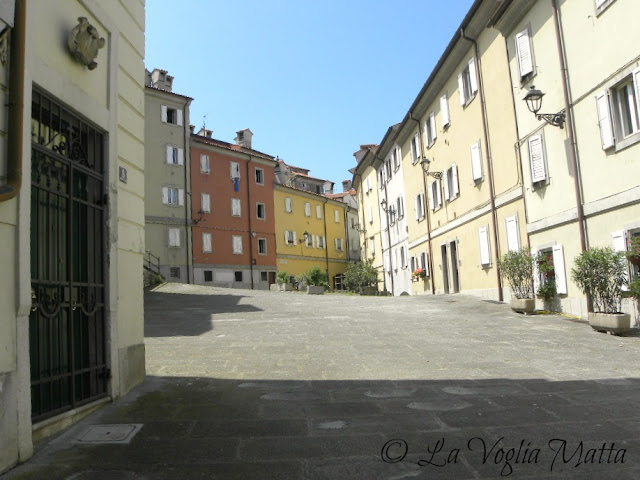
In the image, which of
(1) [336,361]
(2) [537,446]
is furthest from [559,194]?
(2) [537,446]

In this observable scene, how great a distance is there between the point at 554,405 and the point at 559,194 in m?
9.10

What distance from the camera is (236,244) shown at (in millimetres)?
40250

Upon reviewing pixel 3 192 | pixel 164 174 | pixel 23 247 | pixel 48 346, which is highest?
pixel 164 174

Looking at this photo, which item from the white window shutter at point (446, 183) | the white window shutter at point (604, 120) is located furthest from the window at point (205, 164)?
the white window shutter at point (604, 120)

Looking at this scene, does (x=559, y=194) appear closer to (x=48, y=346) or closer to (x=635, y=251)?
(x=635, y=251)

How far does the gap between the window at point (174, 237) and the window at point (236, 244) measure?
5413mm

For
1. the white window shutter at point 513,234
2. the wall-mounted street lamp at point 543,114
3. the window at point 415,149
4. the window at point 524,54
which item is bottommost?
the white window shutter at point 513,234

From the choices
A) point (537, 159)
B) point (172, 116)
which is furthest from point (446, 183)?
point (172, 116)

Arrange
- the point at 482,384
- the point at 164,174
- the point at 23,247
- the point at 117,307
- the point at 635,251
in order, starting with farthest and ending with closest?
the point at 164,174, the point at 635,251, the point at 482,384, the point at 117,307, the point at 23,247

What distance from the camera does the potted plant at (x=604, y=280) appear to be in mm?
9828

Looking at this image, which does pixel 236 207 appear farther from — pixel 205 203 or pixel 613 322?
pixel 613 322

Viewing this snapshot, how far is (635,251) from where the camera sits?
30.9 feet

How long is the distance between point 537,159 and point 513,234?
2.64 metres

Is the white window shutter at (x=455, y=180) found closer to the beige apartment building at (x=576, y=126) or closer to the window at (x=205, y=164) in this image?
the beige apartment building at (x=576, y=126)
